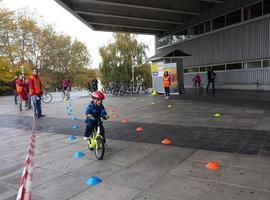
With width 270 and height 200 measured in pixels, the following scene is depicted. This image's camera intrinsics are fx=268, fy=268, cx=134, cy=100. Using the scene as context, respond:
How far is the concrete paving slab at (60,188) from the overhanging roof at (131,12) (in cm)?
1710

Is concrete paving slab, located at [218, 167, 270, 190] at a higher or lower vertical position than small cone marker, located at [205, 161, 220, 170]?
lower

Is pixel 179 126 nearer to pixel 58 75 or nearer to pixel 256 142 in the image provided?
pixel 256 142

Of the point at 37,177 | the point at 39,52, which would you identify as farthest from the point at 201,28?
the point at 39,52

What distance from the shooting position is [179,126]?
26.6ft

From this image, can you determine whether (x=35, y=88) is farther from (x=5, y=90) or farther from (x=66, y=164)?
(x=5, y=90)

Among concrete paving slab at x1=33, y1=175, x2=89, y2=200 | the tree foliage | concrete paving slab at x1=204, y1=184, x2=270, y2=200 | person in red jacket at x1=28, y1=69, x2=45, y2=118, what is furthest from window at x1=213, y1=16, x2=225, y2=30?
the tree foliage

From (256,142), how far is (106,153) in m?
3.26

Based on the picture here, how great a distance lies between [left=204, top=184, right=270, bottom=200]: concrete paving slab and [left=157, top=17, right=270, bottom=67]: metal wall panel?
17.4 meters

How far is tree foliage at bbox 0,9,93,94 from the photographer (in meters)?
40.6

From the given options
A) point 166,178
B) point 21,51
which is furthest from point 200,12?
point 21,51

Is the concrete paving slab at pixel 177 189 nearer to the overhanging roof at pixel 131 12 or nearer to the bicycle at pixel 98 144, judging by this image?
the bicycle at pixel 98 144

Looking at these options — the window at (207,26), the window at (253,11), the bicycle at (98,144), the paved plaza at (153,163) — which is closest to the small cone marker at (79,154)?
the paved plaza at (153,163)

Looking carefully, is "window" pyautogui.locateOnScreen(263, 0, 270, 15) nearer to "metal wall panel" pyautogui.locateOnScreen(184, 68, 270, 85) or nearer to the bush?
"metal wall panel" pyautogui.locateOnScreen(184, 68, 270, 85)

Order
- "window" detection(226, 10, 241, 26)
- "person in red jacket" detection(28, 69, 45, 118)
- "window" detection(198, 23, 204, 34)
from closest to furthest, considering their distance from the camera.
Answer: "person in red jacket" detection(28, 69, 45, 118)
"window" detection(226, 10, 241, 26)
"window" detection(198, 23, 204, 34)
